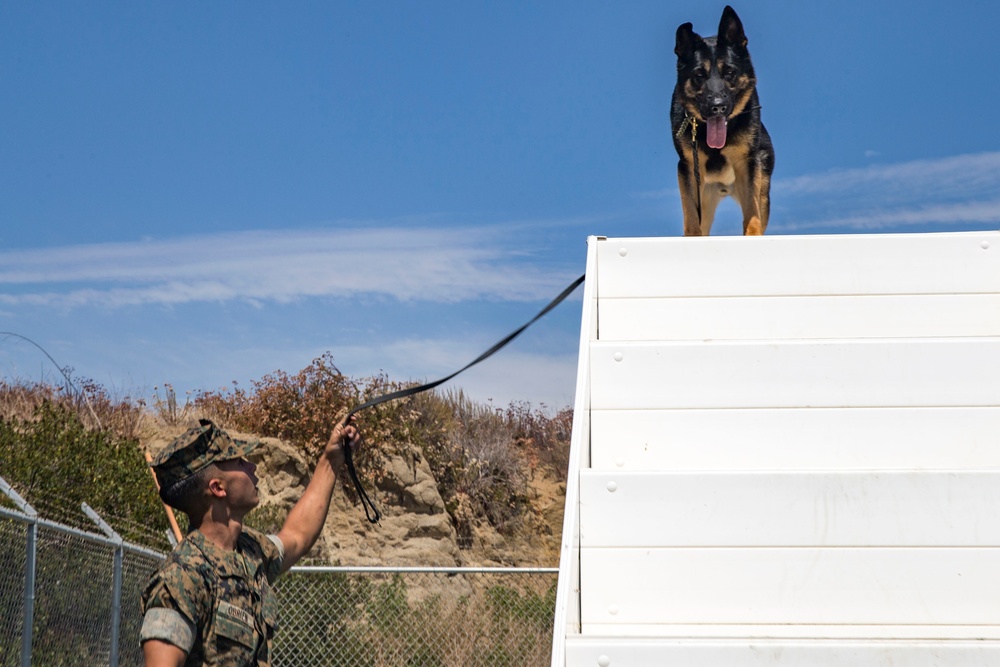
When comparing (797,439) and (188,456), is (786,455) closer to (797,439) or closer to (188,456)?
(797,439)

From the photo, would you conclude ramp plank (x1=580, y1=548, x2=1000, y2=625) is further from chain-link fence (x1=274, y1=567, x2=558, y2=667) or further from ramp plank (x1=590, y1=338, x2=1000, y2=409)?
chain-link fence (x1=274, y1=567, x2=558, y2=667)

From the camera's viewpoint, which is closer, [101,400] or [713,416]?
[713,416]

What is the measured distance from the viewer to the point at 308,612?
9.98 m

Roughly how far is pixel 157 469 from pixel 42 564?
445 centimetres

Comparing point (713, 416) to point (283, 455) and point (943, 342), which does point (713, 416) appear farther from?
point (283, 455)

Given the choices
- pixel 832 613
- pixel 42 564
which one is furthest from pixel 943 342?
pixel 42 564

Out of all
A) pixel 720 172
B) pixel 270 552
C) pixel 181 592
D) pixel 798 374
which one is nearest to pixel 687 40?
pixel 720 172

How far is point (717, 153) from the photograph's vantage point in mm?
7227

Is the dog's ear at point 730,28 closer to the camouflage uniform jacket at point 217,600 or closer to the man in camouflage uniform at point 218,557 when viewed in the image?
the man in camouflage uniform at point 218,557

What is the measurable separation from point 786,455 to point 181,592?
2.00 metres

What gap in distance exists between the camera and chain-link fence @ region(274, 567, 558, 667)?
9984 mm

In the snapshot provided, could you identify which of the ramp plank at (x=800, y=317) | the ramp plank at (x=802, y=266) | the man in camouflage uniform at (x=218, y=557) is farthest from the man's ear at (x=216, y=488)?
the ramp plank at (x=802, y=266)

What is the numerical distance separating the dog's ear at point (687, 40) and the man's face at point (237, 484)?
5.02 meters

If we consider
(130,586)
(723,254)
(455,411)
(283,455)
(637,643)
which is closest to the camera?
(637,643)
